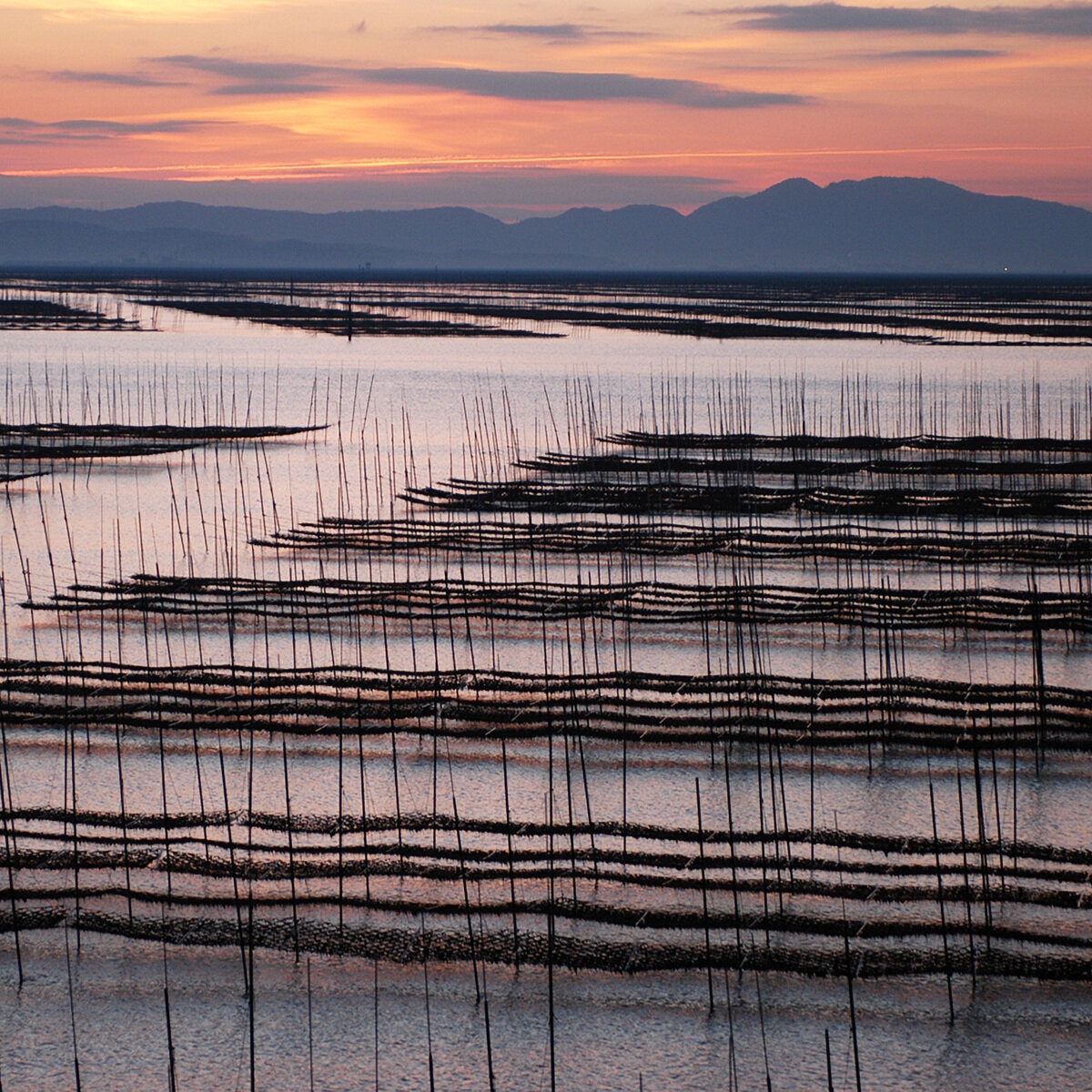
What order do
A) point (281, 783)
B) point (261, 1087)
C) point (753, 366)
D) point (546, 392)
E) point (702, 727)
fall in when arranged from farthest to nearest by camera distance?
point (753, 366) < point (546, 392) < point (702, 727) < point (281, 783) < point (261, 1087)

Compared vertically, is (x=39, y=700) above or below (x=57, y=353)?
below

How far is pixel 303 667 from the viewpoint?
961 centimetres

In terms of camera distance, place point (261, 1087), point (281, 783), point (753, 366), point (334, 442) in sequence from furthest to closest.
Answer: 1. point (753, 366)
2. point (334, 442)
3. point (281, 783)
4. point (261, 1087)

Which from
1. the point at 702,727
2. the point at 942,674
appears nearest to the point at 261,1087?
the point at 702,727

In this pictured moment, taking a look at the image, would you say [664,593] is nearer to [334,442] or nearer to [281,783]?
[281,783]

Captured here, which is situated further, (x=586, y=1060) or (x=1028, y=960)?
(x=1028, y=960)

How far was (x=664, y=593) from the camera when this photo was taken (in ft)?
37.4

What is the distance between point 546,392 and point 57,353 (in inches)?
503

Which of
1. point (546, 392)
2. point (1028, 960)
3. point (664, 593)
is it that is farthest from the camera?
point (546, 392)

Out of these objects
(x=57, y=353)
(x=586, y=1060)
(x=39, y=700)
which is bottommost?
(x=586, y=1060)

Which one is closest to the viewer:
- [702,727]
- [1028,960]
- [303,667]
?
[1028,960]

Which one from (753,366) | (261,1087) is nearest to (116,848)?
(261,1087)

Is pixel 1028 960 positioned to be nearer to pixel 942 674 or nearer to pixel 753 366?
pixel 942 674

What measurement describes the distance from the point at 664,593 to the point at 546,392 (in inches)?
611
